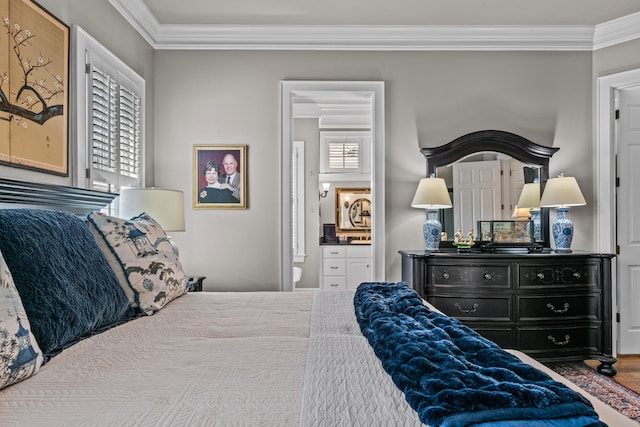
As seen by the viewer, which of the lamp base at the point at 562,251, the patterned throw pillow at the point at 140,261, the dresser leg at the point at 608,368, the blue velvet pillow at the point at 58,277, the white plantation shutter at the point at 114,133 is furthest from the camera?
the lamp base at the point at 562,251

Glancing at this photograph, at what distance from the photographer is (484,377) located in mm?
Result: 873

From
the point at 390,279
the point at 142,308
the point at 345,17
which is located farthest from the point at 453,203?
the point at 142,308

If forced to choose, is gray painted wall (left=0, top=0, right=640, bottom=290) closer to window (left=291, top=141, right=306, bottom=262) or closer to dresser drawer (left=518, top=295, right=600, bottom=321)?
dresser drawer (left=518, top=295, right=600, bottom=321)

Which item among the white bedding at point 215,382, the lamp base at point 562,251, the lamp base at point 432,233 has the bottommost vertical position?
the white bedding at point 215,382

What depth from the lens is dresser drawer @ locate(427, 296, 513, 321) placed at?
325cm

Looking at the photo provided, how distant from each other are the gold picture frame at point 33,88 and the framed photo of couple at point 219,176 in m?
1.38

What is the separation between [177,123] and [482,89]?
104 inches

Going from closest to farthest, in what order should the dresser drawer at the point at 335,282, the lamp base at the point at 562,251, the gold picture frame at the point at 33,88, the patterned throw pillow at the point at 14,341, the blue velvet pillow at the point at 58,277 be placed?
the patterned throw pillow at the point at 14,341 → the blue velvet pillow at the point at 58,277 → the gold picture frame at the point at 33,88 → the lamp base at the point at 562,251 → the dresser drawer at the point at 335,282

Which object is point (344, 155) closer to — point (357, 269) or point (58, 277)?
point (357, 269)

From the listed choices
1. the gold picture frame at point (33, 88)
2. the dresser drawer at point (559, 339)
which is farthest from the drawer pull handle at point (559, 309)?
the gold picture frame at point (33, 88)

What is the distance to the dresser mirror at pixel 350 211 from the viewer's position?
20.5ft

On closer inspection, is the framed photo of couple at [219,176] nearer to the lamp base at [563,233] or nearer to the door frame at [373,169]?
the door frame at [373,169]

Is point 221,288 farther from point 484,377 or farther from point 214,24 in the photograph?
point 484,377

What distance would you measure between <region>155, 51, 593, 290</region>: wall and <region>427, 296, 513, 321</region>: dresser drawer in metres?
0.66
